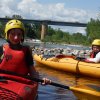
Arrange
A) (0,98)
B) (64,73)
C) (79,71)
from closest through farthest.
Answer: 1. (0,98)
2. (79,71)
3. (64,73)

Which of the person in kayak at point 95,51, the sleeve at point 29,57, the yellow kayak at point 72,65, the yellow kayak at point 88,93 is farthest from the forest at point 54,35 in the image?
the sleeve at point 29,57

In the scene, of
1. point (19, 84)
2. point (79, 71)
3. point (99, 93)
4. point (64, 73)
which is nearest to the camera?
point (19, 84)

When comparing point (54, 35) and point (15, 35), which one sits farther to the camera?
point (54, 35)

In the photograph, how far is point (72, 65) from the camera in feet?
44.4

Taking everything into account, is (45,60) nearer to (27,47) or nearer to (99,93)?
(99,93)

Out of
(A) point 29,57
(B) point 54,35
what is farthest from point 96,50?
(B) point 54,35

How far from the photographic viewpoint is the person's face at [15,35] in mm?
5566

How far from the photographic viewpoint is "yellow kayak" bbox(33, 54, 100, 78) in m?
12.5

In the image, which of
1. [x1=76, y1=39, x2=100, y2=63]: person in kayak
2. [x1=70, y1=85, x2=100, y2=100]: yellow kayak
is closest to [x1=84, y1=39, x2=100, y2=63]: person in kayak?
[x1=76, y1=39, x2=100, y2=63]: person in kayak

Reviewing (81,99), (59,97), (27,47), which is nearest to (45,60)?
(59,97)

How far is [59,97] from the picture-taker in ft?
28.3

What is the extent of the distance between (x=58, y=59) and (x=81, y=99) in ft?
25.5

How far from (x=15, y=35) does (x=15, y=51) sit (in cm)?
27

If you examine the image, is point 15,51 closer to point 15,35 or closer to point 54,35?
point 15,35
